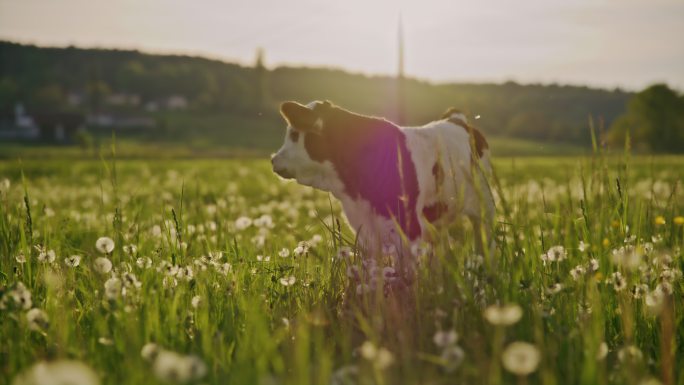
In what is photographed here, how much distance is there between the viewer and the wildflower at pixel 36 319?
3186mm

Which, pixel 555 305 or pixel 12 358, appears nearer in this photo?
pixel 12 358

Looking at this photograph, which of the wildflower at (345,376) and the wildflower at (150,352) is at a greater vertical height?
the wildflower at (150,352)

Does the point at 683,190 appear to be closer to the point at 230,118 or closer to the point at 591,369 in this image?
the point at 591,369

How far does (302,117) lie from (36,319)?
10.8 feet

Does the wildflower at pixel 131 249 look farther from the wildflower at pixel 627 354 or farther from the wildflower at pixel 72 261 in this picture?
the wildflower at pixel 627 354

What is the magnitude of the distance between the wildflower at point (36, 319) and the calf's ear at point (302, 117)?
126 inches

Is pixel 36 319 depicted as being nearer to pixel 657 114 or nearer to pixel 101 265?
pixel 101 265

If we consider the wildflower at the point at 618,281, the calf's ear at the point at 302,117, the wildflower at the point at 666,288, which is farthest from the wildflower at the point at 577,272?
the calf's ear at the point at 302,117

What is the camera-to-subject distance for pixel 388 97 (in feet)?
475

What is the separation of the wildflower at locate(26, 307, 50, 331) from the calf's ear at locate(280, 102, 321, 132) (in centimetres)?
319

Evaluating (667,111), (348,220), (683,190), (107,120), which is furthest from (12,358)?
(107,120)

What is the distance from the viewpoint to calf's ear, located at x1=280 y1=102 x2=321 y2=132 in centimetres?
602

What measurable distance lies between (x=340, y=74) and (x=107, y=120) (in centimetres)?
6419

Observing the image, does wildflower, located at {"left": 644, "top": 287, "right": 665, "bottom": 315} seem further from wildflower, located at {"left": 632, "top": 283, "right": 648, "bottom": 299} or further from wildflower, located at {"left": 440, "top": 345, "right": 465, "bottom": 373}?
wildflower, located at {"left": 440, "top": 345, "right": 465, "bottom": 373}
